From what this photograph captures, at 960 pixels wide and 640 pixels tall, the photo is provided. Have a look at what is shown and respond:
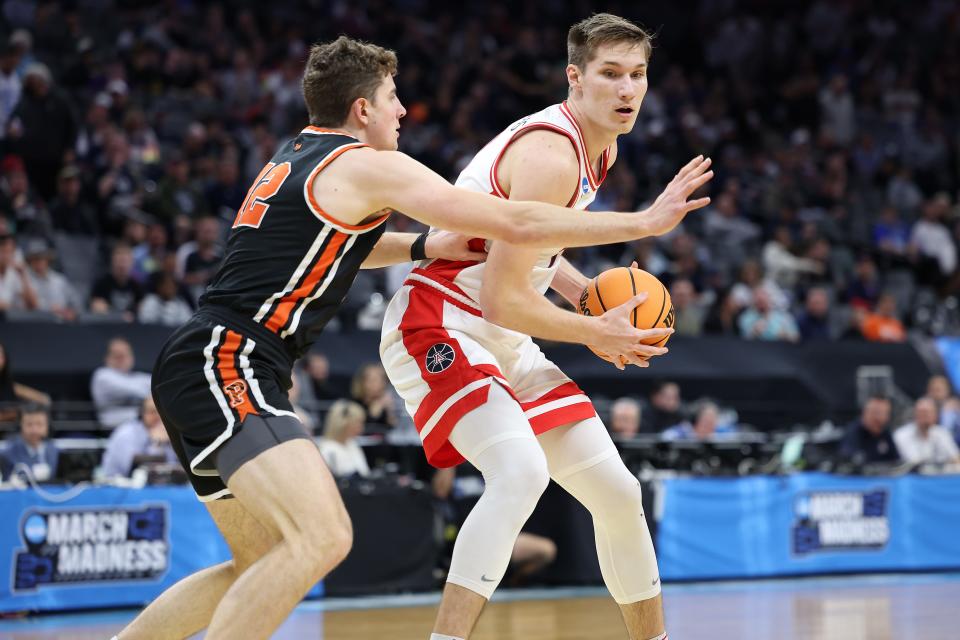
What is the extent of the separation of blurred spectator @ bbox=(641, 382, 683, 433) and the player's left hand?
787cm

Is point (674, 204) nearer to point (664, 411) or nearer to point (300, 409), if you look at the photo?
point (300, 409)

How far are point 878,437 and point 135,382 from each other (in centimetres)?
686

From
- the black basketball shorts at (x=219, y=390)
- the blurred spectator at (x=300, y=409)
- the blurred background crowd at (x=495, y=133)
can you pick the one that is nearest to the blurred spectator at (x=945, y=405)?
the blurred background crowd at (x=495, y=133)

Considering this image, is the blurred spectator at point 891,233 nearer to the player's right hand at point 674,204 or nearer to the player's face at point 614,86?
the player's face at point 614,86

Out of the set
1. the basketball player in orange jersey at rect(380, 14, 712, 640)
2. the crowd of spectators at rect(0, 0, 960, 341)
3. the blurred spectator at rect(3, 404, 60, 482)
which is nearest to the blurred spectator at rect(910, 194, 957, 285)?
the crowd of spectators at rect(0, 0, 960, 341)

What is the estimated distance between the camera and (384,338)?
5.11 m

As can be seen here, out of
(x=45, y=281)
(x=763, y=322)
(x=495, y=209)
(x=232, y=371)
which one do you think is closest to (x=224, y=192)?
(x=45, y=281)

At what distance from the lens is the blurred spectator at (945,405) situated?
45.5 feet

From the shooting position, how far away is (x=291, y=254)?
4.23m

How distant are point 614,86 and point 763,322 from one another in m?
10.7

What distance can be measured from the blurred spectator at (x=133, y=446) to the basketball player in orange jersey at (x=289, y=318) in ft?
17.3

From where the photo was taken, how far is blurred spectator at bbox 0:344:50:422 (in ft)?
31.7

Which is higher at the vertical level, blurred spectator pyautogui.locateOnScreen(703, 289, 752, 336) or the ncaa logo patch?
the ncaa logo patch

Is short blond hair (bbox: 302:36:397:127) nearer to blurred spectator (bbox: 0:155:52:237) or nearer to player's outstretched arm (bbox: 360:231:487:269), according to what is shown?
player's outstretched arm (bbox: 360:231:487:269)
